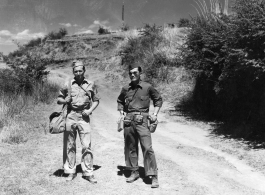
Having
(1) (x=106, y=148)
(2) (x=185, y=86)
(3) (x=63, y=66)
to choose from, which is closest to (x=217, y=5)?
(2) (x=185, y=86)

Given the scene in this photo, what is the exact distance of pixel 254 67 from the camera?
280 inches

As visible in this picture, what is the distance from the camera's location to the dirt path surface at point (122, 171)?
4.51 metres

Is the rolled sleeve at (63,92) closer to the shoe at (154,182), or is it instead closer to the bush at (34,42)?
the shoe at (154,182)

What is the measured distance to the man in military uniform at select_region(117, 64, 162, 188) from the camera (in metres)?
4.54

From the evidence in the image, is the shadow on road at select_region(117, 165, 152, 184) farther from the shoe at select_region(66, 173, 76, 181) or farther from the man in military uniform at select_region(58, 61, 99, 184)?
the shoe at select_region(66, 173, 76, 181)

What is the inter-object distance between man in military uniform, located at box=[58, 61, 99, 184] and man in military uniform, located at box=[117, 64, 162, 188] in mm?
567

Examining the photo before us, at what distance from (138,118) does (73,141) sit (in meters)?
1.18

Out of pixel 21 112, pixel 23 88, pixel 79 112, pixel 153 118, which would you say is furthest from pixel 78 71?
pixel 23 88

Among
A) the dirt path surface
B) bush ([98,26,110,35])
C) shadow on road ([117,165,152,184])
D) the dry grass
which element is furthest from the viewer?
bush ([98,26,110,35])

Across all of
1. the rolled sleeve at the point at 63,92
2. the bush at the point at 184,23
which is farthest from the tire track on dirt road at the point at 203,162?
the bush at the point at 184,23

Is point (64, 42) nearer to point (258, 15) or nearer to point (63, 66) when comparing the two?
point (63, 66)

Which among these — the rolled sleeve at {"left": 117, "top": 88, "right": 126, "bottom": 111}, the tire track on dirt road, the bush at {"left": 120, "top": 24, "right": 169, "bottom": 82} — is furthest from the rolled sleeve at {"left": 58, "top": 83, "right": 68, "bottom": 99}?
the bush at {"left": 120, "top": 24, "right": 169, "bottom": 82}

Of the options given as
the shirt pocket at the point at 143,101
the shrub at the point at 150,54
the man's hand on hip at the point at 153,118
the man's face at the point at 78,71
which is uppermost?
the shrub at the point at 150,54

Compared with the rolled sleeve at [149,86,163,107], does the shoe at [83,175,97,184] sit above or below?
below
